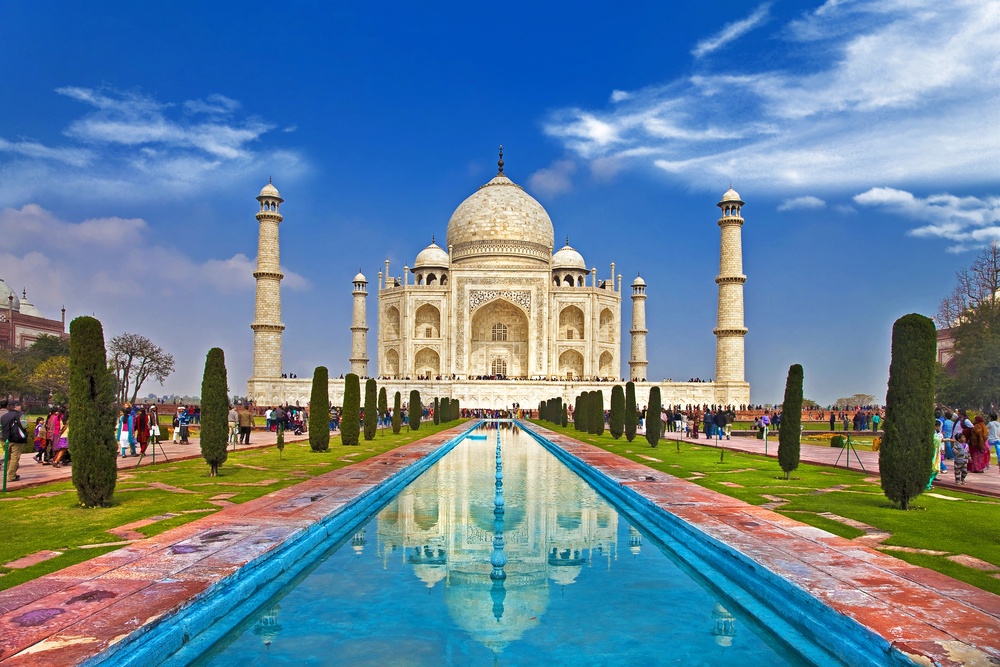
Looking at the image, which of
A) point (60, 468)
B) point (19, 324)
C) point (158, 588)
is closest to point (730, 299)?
point (60, 468)

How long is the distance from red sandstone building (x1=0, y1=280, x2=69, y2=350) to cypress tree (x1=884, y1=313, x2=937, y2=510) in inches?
1719

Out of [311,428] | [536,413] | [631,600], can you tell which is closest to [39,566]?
[631,600]

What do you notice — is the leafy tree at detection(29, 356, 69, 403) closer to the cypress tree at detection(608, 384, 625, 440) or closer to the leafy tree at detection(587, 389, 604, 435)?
the leafy tree at detection(587, 389, 604, 435)

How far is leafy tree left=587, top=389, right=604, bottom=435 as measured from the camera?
17.8 m

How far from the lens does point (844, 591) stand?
11.0ft

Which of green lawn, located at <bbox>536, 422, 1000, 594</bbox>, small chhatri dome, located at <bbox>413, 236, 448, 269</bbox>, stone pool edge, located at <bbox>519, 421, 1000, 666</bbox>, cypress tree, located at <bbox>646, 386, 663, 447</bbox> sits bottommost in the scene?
green lawn, located at <bbox>536, 422, 1000, 594</bbox>

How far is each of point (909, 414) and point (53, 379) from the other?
97.3ft

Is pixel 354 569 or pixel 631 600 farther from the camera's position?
pixel 354 569

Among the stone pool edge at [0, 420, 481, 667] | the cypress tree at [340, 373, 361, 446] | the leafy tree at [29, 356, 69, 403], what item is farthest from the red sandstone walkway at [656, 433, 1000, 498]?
the leafy tree at [29, 356, 69, 403]

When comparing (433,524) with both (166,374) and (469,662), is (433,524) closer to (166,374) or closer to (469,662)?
(469,662)

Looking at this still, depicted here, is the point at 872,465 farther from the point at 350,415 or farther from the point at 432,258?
the point at 432,258

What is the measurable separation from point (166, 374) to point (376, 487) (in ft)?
98.4

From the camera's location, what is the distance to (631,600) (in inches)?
151

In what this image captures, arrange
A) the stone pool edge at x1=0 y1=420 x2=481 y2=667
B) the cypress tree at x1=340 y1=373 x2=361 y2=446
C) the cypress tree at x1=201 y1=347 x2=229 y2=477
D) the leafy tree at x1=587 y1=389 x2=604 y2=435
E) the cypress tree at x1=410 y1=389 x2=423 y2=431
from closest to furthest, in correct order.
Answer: the stone pool edge at x1=0 y1=420 x2=481 y2=667, the cypress tree at x1=201 y1=347 x2=229 y2=477, the cypress tree at x1=340 y1=373 x2=361 y2=446, the leafy tree at x1=587 y1=389 x2=604 y2=435, the cypress tree at x1=410 y1=389 x2=423 y2=431
